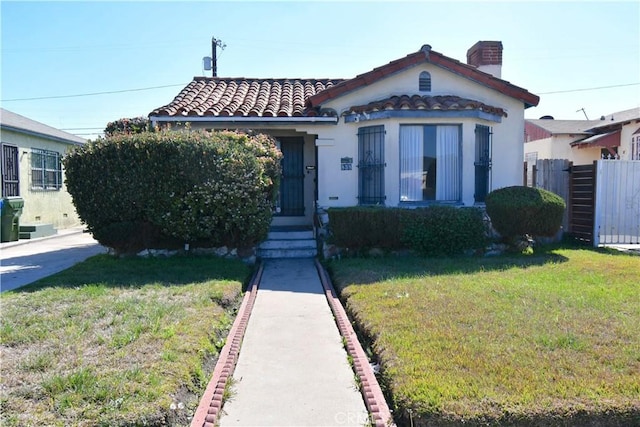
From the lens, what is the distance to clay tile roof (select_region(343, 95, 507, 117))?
10531 millimetres

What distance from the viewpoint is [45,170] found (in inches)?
716

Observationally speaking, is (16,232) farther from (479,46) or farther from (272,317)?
(479,46)

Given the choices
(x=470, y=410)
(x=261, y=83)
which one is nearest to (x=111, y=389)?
(x=470, y=410)

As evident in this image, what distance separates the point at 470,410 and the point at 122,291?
524cm

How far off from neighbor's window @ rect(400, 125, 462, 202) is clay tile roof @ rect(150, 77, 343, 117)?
6.62ft

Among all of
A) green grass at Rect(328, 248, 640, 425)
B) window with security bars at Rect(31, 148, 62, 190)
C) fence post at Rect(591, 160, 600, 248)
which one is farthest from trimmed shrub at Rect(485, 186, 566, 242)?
window with security bars at Rect(31, 148, 62, 190)

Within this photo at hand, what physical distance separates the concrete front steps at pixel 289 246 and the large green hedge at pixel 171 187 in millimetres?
991

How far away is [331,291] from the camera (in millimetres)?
7371

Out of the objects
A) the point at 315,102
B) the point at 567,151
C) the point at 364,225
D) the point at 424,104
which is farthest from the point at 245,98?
the point at 567,151

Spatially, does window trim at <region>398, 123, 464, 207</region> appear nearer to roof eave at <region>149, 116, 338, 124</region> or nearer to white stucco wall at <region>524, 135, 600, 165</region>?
roof eave at <region>149, 116, 338, 124</region>

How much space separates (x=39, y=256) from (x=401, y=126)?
8810 mm

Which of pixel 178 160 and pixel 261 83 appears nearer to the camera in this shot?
pixel 178 160

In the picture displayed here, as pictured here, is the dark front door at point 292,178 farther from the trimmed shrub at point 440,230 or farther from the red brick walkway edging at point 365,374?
the red brick walkway edging at point 365,374

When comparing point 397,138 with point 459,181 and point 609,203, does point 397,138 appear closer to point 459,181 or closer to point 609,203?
point 459,181
